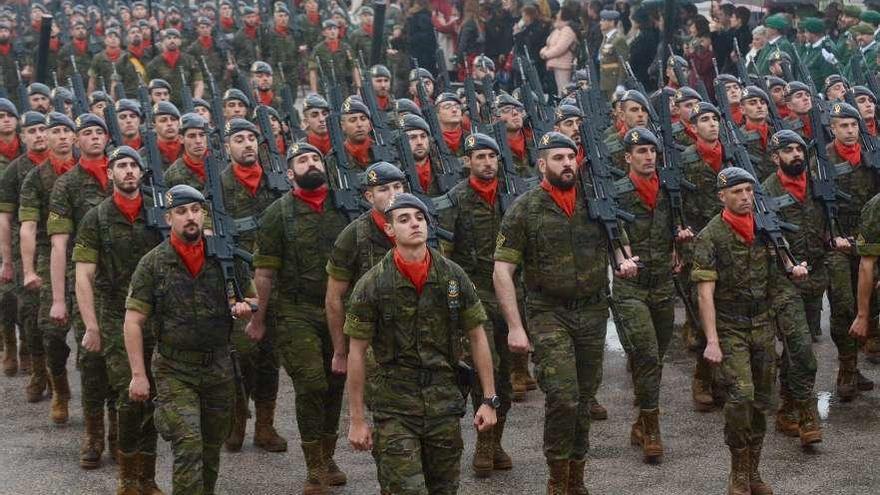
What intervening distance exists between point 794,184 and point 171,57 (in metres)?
12.4

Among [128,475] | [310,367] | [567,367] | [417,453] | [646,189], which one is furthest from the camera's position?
[646,189]

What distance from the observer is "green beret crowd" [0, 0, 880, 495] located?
877cm

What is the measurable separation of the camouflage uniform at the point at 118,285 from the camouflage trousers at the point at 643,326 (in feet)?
9.61

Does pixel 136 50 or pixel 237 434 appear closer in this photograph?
pixel 237 434

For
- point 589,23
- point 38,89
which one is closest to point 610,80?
point 589,23

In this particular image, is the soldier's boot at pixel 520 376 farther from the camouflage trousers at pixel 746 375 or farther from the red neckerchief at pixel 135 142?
the red neckerchief at pixel 135 142

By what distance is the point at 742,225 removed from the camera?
33.4ft

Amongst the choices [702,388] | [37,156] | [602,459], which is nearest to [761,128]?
[702,388]

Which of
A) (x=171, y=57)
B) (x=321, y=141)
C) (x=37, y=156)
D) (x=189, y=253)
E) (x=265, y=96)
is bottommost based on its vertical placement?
(x=189, y=253)

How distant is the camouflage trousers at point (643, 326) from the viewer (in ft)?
35.3

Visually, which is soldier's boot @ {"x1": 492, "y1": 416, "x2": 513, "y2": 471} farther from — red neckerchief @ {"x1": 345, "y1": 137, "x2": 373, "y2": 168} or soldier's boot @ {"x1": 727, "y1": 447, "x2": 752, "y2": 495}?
red neckerchief @ {"x1": 345, "y1": 137, "x2": 373, "y2": 168}

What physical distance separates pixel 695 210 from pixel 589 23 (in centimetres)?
1015

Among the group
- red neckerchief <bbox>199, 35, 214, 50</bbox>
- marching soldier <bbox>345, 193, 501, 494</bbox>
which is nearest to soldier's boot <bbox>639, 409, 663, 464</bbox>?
marching soldier <bbox>345, 193, 501, 494</bbox>

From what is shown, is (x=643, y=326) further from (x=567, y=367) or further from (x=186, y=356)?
(x=186, y=356)
